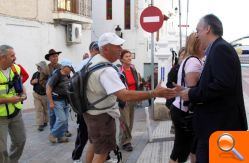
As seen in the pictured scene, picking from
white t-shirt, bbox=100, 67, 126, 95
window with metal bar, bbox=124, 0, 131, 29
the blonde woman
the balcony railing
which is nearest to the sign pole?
the blonde woman

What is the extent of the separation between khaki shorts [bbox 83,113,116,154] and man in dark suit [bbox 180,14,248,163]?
123cm

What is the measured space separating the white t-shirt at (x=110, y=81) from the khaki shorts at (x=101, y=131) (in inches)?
20.3

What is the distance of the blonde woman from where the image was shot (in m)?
4.81

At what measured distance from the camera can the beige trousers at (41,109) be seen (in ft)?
35.1

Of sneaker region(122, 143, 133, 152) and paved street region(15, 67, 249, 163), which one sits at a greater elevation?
sneaker region(122, 143, 133, 152)

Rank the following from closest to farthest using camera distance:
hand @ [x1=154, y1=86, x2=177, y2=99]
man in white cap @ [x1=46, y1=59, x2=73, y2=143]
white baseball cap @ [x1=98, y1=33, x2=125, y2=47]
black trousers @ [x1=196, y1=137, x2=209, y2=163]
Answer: black trousers @ [x1=196, y1=137, x2=209, y2=163]
hand @ [x1=154, y1=86, x2=177, y2=99]
white baseball cap @ [x1=98, y1=33, x2=125, y2=47]
man in white cap @ [x1=46, y1=59, x2=73, y2=143]

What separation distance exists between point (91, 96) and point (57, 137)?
4.33 meters

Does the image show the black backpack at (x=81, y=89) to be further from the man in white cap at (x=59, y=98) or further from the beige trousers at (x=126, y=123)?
the man in white cap at (x=59, y=98)

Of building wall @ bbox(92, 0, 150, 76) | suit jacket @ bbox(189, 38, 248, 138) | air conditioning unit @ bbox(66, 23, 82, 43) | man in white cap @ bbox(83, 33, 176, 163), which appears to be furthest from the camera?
building wall @ bbox(92, 0, 150, 76)

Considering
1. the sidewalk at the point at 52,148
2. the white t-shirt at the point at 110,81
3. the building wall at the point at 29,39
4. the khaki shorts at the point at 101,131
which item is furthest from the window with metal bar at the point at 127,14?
the white t-shirt at the point at 110,81

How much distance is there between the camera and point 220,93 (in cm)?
366

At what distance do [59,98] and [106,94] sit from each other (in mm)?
4074

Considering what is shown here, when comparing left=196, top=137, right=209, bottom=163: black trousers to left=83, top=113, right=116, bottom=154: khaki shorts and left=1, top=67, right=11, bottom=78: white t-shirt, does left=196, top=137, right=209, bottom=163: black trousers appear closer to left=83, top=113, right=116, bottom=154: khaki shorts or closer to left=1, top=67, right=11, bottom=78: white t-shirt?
left=83, top=113, right=116, bottom=154: khaki shorts

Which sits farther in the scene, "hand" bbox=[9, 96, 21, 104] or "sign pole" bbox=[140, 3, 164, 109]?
"sign pole" bbox=[140, 3, 164, 109]
